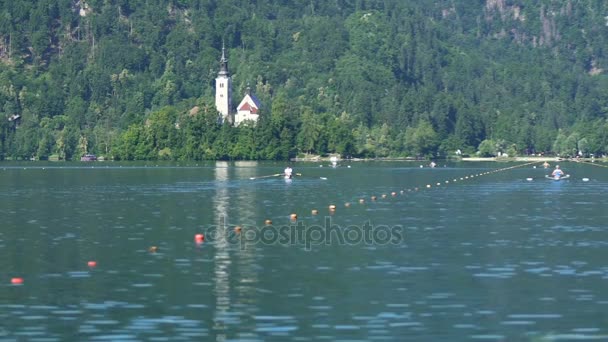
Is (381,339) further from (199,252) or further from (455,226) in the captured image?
(455,226)

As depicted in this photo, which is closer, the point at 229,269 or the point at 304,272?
the point at 304,272

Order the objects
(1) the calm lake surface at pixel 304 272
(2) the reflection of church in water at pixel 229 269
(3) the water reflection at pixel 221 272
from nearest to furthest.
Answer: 1. (1) the calm lake surface at pixel 304 272
2. (3) the water reflection at pixel 221 272
3. (2) the reflection of church in water at pixel 229 269

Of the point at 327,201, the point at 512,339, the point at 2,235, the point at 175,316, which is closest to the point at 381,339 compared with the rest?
the point at 512,339

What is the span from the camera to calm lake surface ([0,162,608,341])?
134ft

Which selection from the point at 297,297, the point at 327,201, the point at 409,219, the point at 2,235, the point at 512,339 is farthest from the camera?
the point at 327,201

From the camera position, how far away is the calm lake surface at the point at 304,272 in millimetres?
40719

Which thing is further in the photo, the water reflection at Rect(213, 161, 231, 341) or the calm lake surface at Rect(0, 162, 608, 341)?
the water reflection at Rect(213, 161, 231, 341)

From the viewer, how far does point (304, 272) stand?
53719 mm

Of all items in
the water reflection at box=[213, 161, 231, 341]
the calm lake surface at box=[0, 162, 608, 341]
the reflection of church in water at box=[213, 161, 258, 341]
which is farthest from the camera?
the reflection of church in water at box=[213, 161, 258, 341]

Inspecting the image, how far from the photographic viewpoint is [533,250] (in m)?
62.9

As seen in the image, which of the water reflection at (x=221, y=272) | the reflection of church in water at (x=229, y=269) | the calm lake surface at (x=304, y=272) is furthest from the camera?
the reflection of church in water at (x=229, y=269)

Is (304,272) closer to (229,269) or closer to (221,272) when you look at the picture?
(229,269)

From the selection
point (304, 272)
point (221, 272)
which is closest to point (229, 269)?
point (221, 272)

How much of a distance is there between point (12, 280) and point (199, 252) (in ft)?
42.2
